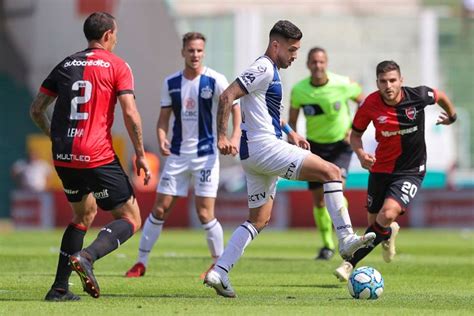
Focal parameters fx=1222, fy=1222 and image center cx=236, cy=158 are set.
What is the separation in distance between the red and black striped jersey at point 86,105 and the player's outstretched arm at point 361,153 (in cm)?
283

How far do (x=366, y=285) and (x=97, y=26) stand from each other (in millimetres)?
3185

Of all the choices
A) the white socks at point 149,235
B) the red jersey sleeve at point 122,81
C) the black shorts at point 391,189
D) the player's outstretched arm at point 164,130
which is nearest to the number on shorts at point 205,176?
the player's outstretched arm at point 164,130

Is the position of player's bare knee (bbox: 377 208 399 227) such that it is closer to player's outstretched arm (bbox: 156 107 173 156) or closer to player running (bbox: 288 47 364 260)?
player's outstretched arm (bbox: 156 107 173 156)

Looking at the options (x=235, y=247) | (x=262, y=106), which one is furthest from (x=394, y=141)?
(x=235, y=247)

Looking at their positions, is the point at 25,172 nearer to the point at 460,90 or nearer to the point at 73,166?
the point at 460,90

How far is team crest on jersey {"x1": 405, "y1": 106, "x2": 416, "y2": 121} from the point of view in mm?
12438

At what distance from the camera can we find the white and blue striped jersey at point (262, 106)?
34.5ft

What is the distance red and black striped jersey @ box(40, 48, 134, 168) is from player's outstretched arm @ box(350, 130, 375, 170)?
2.83 m

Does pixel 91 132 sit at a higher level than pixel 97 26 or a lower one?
lower

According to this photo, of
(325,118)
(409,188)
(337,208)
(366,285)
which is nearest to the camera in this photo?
(366,285)

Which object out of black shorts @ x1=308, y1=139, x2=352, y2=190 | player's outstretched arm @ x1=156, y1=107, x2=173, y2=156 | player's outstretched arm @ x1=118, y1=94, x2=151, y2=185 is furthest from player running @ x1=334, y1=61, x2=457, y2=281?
black shorts @ x1=308, y1=139, x2=352, y2=190

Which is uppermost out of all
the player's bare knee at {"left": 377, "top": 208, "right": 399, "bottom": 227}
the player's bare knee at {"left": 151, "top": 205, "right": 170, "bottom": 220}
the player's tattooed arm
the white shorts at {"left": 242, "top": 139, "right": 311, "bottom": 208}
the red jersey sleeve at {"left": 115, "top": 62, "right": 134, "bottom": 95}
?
the red jersey sleeve at {"left": 115, "top": 62, "right": 134, "bottom": 95}

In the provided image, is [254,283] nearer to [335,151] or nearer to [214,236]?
[214,236]

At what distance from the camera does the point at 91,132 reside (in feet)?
33.2
